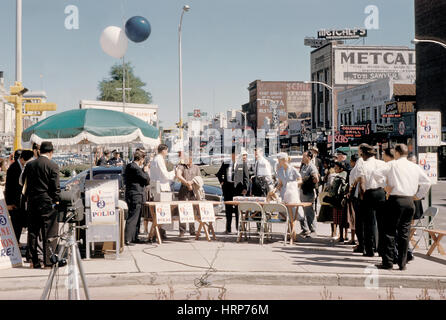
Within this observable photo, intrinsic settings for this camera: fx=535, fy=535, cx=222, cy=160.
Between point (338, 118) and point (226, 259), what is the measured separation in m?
56.8

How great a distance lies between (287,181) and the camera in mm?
11836

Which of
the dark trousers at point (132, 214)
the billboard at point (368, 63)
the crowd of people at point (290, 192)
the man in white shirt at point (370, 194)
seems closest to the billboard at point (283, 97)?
the billboard at point (368, 63)

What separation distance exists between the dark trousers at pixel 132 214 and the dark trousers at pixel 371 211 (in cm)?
452

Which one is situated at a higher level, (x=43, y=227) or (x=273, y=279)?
(x=43, y=227)

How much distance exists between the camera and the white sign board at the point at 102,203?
9.58 m

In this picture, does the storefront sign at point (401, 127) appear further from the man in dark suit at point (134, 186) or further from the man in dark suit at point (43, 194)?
the man in dark suit at point (43, 194)

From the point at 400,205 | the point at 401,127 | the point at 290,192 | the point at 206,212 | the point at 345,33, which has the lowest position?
the point at 206,212

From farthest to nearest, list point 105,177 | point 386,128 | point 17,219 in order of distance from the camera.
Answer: point 386,128 → point 105,177 → point 17,219

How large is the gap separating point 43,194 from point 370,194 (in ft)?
18.2

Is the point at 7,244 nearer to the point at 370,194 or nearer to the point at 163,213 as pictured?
the point at 163,213

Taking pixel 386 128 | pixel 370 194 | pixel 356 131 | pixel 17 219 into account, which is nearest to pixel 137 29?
pixel 17 219

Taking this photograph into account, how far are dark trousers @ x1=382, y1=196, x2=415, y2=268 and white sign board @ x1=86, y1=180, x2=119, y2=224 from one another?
185 inches

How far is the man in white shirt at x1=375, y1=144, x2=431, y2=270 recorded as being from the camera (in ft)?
27.8
